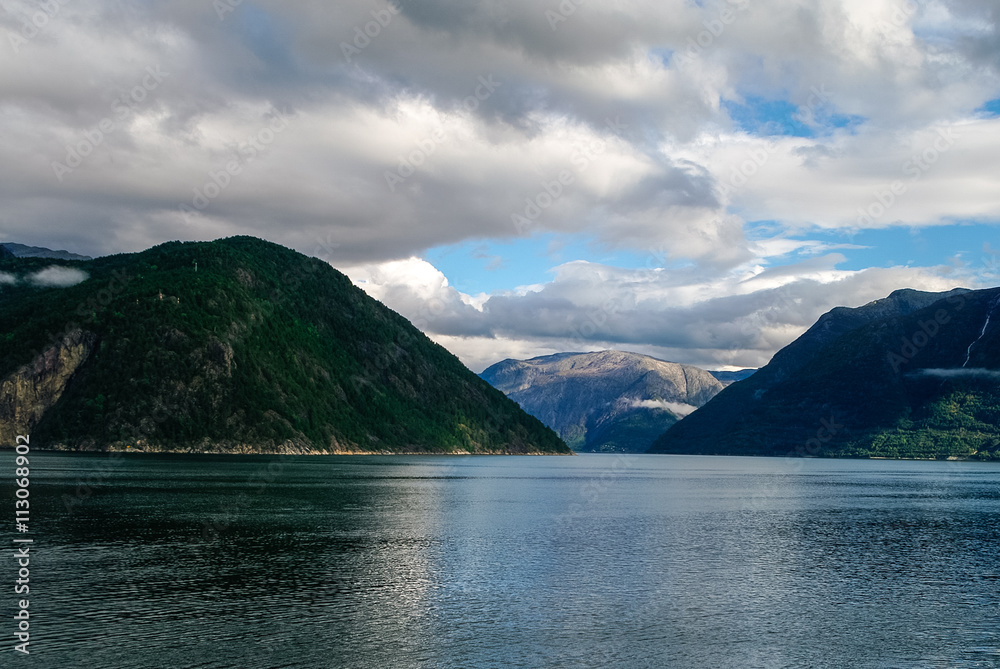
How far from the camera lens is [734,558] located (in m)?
79.8

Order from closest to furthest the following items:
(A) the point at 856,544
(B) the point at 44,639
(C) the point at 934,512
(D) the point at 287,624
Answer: (B) the point at 44,639
(D) the point at 287,624
(A) the point at 856,544
(C) the point at 934,512

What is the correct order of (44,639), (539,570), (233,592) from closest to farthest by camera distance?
(44,639)
(233,592)
(539,570)

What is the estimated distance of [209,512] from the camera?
10688 cm

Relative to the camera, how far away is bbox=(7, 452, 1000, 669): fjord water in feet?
147

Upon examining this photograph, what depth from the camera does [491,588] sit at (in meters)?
62.5

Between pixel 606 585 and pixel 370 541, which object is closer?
pixel 606 585

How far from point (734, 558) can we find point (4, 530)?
7405 centimetres

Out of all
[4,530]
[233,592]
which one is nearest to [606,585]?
[233,592]

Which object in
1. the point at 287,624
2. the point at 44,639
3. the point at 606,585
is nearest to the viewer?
the point at 44,639

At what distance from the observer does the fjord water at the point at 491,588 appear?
1768 inches

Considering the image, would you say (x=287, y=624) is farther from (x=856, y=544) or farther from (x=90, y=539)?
(x=856, y=544)

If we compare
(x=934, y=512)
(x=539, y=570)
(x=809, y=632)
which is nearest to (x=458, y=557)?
(x=539, y=570)

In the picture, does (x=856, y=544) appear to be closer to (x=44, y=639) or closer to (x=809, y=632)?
(x=809, y=632)

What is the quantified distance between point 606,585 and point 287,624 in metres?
26.5
